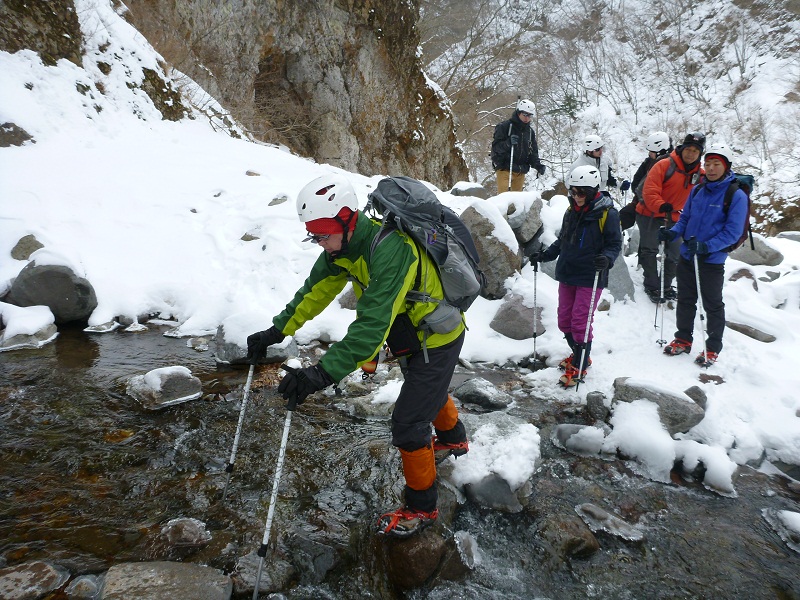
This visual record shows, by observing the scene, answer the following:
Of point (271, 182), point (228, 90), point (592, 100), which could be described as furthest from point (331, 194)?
point (592, 100)

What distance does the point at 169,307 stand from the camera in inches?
301

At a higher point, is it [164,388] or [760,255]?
[760,255]

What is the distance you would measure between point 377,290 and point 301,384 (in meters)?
0.70

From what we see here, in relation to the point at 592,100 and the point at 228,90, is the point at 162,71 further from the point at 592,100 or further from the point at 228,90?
the point at 592,100

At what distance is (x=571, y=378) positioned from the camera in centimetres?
596

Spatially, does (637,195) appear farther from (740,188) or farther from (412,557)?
(412,557)

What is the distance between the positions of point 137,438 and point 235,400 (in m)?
1.08

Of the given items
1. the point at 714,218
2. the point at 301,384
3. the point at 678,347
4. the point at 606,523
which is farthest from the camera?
the point at 678,347

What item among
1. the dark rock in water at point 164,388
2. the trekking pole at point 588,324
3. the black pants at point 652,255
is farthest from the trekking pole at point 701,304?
the dark rock in water at point 164,388

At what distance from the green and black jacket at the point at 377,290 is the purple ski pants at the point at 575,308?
2.90 meters


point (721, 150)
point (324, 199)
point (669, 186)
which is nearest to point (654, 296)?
point (669, 186)

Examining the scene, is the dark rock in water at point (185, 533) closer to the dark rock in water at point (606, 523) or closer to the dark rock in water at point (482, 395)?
the dark rock in water at point (606, 523)

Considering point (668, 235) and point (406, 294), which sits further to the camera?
point (668, 235)

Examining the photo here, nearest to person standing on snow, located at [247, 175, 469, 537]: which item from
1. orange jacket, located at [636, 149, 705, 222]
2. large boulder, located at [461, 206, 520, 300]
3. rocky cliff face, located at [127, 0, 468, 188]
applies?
large boulder, located at [461, 206, 520, 300]
